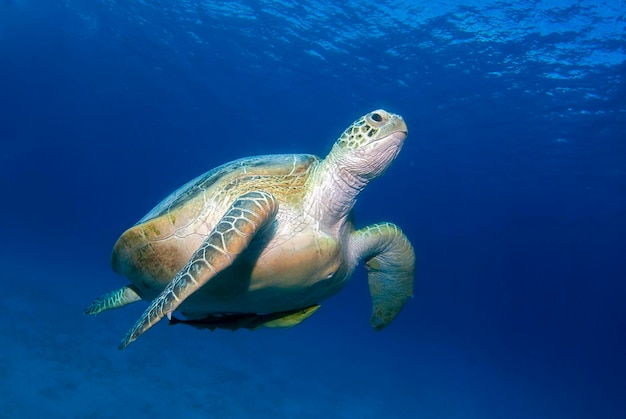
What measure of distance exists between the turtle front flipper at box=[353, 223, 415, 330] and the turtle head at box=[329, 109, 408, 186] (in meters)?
1.00

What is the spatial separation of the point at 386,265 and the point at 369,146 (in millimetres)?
2074

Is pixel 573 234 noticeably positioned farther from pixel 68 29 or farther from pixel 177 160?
pixel 177 160

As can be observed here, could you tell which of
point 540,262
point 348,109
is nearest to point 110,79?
point 348,109

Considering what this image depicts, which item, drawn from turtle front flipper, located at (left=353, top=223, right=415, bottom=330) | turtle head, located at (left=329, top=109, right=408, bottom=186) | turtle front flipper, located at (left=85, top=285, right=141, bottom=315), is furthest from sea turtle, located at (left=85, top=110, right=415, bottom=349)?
turtle front flipper, located at (left=85, top=285, right=141, bottom=315)

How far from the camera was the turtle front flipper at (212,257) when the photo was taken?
262cm

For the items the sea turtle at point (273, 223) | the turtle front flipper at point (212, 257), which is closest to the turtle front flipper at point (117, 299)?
the sea turtle at point (273, 223)

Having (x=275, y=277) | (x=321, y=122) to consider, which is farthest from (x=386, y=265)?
(x=321, y=122)

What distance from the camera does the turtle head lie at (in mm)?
3439

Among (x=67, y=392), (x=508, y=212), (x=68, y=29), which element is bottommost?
(x=508, y=212)

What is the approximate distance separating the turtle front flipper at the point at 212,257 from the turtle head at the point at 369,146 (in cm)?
84

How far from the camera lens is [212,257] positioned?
9.09ft

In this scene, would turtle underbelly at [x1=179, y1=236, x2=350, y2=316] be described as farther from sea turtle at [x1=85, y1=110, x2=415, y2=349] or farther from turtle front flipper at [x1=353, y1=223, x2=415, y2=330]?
turtle front flipper at [x1=353, y1=223, x2=415, y2=330]

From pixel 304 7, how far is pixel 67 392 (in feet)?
57.0

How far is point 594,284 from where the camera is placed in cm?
7356
